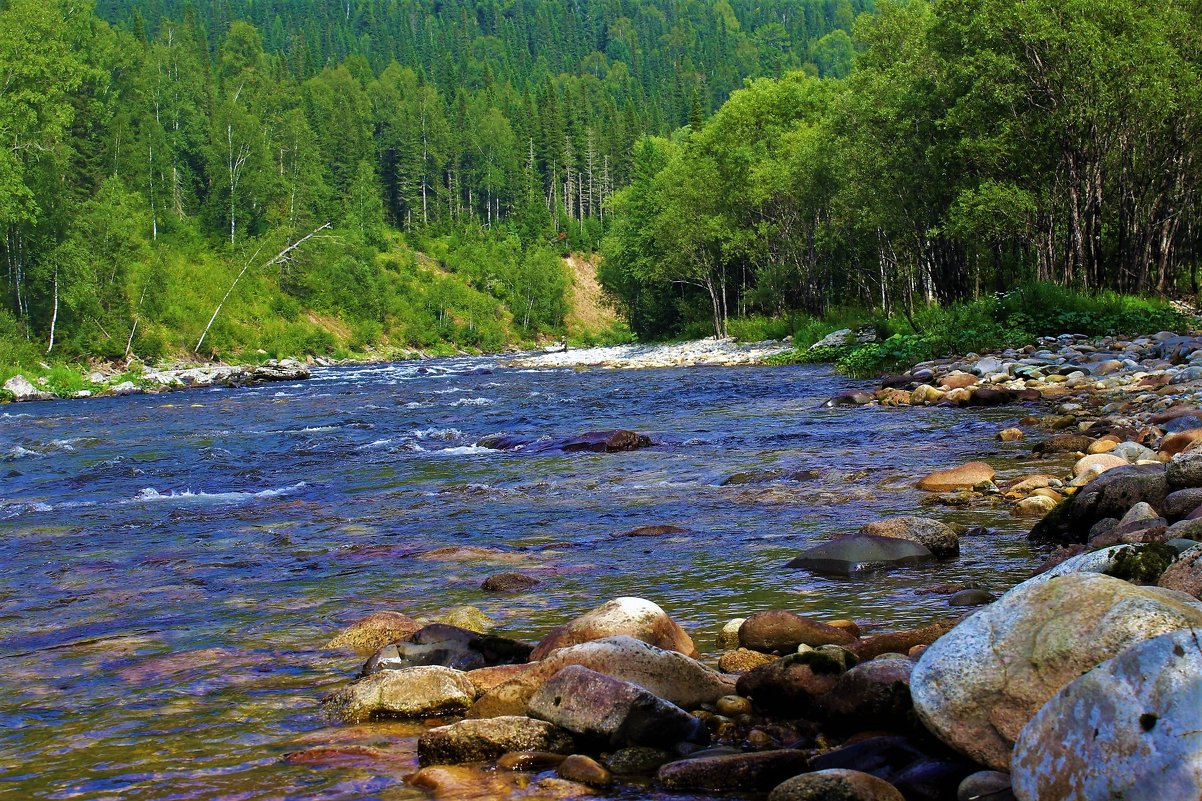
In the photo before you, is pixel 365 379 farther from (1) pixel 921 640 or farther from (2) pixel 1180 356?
(1) pixel 921 640

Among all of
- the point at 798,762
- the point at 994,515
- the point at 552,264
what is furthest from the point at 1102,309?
the point at 552,264

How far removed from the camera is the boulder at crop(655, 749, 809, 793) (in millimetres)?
4332

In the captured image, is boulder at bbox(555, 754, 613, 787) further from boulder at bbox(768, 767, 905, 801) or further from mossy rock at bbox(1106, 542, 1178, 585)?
mossy rock at bbox(1106, 542, 1178, 585)

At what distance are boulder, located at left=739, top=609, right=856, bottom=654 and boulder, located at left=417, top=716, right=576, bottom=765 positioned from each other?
162 cm

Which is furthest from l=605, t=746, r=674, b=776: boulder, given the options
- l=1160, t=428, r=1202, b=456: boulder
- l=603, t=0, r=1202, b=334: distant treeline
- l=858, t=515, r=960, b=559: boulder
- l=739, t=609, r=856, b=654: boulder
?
l=603, t=0, r=1202, b=334: distant treeline

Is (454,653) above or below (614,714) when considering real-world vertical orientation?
below

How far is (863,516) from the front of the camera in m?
10.2

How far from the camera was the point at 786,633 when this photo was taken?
6.07 meters

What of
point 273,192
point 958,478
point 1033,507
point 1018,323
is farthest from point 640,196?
point 1033,507

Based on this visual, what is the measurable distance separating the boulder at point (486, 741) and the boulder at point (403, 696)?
572 mm

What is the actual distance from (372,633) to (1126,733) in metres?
4.72

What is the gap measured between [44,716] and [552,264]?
101 metres

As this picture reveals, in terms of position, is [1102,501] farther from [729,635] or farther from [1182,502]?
[729,635]

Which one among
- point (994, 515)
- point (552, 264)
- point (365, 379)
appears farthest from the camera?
point (552, 264)
